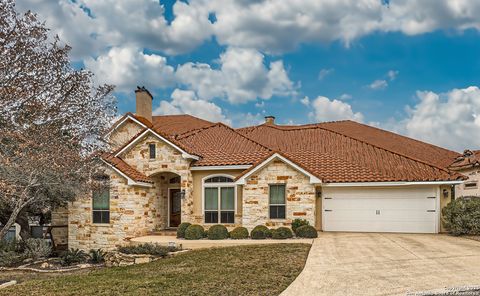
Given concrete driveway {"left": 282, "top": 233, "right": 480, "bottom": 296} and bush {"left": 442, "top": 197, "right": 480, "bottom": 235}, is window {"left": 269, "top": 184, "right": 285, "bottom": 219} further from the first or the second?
bush {"left": 442, "top": 197, "right": 480, "bottom": 235}

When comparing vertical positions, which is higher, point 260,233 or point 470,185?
point 470,185

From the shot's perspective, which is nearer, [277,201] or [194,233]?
[194,233]

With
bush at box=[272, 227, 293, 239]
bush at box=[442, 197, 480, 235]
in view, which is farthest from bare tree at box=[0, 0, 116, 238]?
bush at box=[442, 197, 480, 235]

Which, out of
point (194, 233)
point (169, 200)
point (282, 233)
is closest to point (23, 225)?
point (169, 200)

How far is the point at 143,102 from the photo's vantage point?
2556 cm

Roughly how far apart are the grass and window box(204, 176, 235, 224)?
5808 mm

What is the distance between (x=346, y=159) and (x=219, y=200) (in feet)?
21.3

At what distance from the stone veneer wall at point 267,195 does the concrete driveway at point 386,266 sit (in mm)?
2510

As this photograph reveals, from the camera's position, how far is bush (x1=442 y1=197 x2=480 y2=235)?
17125 millimetres

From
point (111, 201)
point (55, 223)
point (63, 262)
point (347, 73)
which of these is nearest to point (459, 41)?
point (347, 73)

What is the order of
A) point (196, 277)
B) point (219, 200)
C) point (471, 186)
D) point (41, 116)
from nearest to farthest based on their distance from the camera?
1. point (196, 277)
2. point (41, 116)
3. point (219, 200)
4. point (471, 186)

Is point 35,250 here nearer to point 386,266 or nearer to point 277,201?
point 277,201

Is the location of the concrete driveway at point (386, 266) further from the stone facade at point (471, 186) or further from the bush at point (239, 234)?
the stone facade at point (471, 186)

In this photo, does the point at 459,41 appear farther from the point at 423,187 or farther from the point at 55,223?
the point at 55,223
